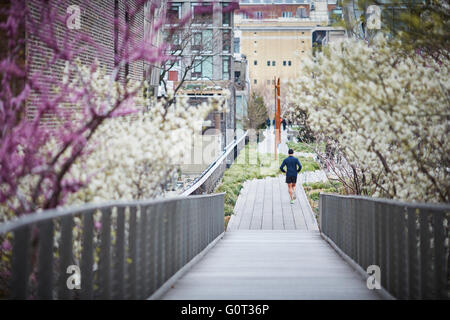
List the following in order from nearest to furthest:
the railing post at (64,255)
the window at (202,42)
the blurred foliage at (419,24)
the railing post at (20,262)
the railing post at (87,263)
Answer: the railing post at (20,262), the railing post at (64,255), the railing post at (87,263), the blurred foliage at (419,24), the window at (202,42)

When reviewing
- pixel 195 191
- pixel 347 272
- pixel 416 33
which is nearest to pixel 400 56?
pixel 416 33

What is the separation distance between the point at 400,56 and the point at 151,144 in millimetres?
3505

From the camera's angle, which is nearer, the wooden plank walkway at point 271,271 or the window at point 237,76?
the wooden plank walkway at point 271,271

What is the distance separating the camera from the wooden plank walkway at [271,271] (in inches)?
259

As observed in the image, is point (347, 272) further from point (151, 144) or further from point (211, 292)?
point (151, 144)

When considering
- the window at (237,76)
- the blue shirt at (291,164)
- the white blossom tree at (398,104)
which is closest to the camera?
the white blossom tree at (398,104)

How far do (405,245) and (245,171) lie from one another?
23095 millimetres

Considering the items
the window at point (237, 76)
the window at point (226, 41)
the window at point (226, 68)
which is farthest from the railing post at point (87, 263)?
the window at point (237, 76)

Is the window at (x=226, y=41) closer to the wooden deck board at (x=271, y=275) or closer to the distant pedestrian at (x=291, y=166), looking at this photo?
the distant pedestrian at (x=291, y=166)

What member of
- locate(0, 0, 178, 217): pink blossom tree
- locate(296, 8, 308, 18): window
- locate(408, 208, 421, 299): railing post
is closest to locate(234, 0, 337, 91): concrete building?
locate(296, 8, 308, 18): window

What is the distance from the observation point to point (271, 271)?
832cm

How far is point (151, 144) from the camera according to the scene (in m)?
7.36

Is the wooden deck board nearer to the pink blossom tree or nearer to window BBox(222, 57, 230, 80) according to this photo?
the pink blossom tree

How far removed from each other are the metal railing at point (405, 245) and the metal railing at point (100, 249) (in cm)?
233
